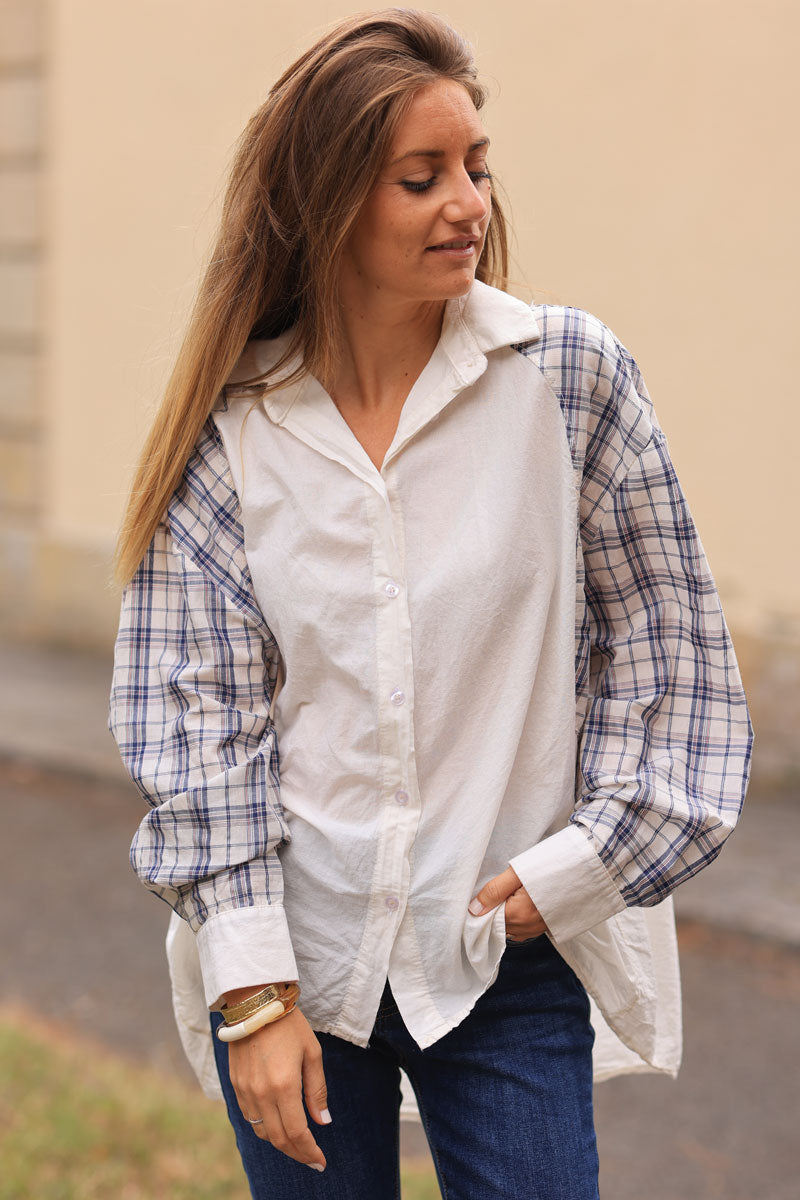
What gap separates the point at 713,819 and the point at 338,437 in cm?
64

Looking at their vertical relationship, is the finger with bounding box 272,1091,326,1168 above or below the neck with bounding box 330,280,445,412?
below

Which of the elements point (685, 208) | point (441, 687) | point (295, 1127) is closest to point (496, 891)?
point (441, 687)

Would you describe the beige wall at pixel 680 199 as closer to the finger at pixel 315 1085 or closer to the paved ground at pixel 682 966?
the paved ground at pixel 682 966

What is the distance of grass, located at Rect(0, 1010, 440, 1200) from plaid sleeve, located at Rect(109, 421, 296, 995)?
1446 millimetres

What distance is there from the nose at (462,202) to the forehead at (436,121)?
0.14 feet

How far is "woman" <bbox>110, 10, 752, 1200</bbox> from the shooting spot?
157 centimetres

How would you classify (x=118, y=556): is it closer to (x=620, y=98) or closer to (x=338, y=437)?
(x=338, y=437)

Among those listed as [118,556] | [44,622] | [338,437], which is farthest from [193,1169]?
[44,622]

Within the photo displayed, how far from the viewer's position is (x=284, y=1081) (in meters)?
1.56

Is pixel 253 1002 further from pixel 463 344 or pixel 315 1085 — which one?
pixel 463 344

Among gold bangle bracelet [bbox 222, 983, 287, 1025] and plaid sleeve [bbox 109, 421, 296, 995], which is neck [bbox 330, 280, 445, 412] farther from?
gold bangle bracelet [bbox 222, 983, 287, 1025]

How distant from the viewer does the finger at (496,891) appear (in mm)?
1583

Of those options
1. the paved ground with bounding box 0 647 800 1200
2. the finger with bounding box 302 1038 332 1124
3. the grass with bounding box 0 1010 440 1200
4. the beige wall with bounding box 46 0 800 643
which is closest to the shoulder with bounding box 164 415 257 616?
the finger with bounding box 302 1038 332 1124

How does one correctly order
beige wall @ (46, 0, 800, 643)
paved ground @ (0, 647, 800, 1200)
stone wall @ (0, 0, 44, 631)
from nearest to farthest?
1. paved ground @ (0, 647, 800, 1200)
2. beige wall @ (46, 0, 800, 643)
3. stone wall @ (0, 0, 44, 631)
